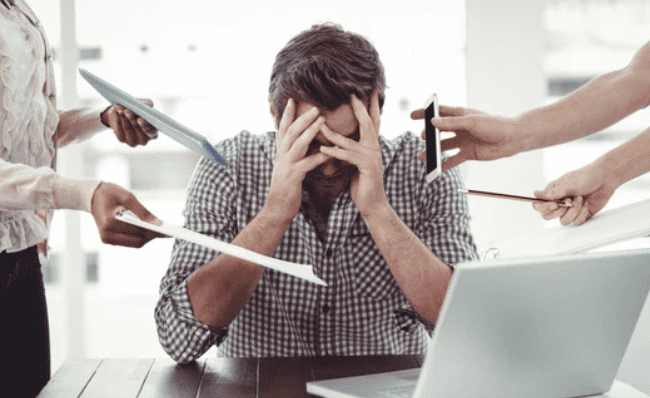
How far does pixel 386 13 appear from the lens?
2.82 metres

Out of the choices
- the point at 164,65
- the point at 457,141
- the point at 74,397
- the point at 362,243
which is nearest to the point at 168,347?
the point at 74,397

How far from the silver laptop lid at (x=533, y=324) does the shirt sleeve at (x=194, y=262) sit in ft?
2.08

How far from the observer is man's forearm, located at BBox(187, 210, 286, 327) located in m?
1.12

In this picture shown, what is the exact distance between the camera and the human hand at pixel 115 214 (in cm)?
69

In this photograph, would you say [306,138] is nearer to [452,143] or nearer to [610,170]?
[452,143]

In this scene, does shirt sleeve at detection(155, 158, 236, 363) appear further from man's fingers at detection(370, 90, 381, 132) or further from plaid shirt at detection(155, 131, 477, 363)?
man's fingers at detection(370, 90, 381, 132)

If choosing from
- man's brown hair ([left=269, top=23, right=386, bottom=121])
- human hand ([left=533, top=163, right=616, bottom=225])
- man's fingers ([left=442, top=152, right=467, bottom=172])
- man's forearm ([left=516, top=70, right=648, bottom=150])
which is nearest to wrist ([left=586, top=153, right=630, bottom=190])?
human hand ([left=533, top=163, right=616, bottom=225])

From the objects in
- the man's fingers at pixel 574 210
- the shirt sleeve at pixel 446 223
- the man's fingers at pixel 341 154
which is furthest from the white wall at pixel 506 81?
the man's fingers at pixel 574 210

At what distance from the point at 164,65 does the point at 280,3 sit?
701 mm

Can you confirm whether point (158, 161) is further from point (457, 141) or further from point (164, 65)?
point (457, 141)

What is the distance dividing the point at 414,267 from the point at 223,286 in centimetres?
42

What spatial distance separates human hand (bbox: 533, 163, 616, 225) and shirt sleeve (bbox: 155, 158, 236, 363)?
0.73 metres

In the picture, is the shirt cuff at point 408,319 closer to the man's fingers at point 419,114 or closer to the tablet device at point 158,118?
the man's fingers at point 419,114

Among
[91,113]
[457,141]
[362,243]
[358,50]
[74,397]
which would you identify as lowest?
[74,397]
